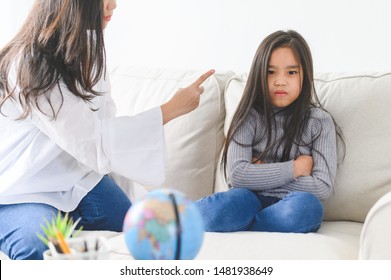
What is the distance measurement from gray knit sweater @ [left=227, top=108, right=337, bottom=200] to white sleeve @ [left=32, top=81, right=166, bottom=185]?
0.25 metres

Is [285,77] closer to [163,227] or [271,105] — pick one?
[271,105]

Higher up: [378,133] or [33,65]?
[33,65]

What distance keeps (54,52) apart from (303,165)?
0.73m

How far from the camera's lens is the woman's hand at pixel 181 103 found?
1.77 meters

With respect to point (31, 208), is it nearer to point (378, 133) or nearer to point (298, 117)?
point (298, 117)

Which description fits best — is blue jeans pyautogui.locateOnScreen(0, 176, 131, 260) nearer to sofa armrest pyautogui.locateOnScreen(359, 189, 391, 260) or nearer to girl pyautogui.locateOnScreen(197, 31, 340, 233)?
girl pyautogui.locateOnScreen(197, 31, 340, 233)

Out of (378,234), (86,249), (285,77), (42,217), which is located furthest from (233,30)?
(86,249)

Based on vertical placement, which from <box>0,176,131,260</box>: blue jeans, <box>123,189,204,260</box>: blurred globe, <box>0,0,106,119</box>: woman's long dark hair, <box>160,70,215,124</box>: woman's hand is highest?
<box>0,0,106,119</box>: woman's long dark hair

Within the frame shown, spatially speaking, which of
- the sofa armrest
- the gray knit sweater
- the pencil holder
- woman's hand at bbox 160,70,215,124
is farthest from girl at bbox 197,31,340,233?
the pencil holder

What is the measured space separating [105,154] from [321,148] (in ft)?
1.95

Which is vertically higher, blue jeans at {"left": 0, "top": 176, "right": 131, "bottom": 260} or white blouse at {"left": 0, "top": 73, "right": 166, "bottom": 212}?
white blouse at {"left": 0, "top": 73, "right": 166, "bottom": 212}

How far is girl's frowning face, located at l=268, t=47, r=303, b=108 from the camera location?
1.89 metres
